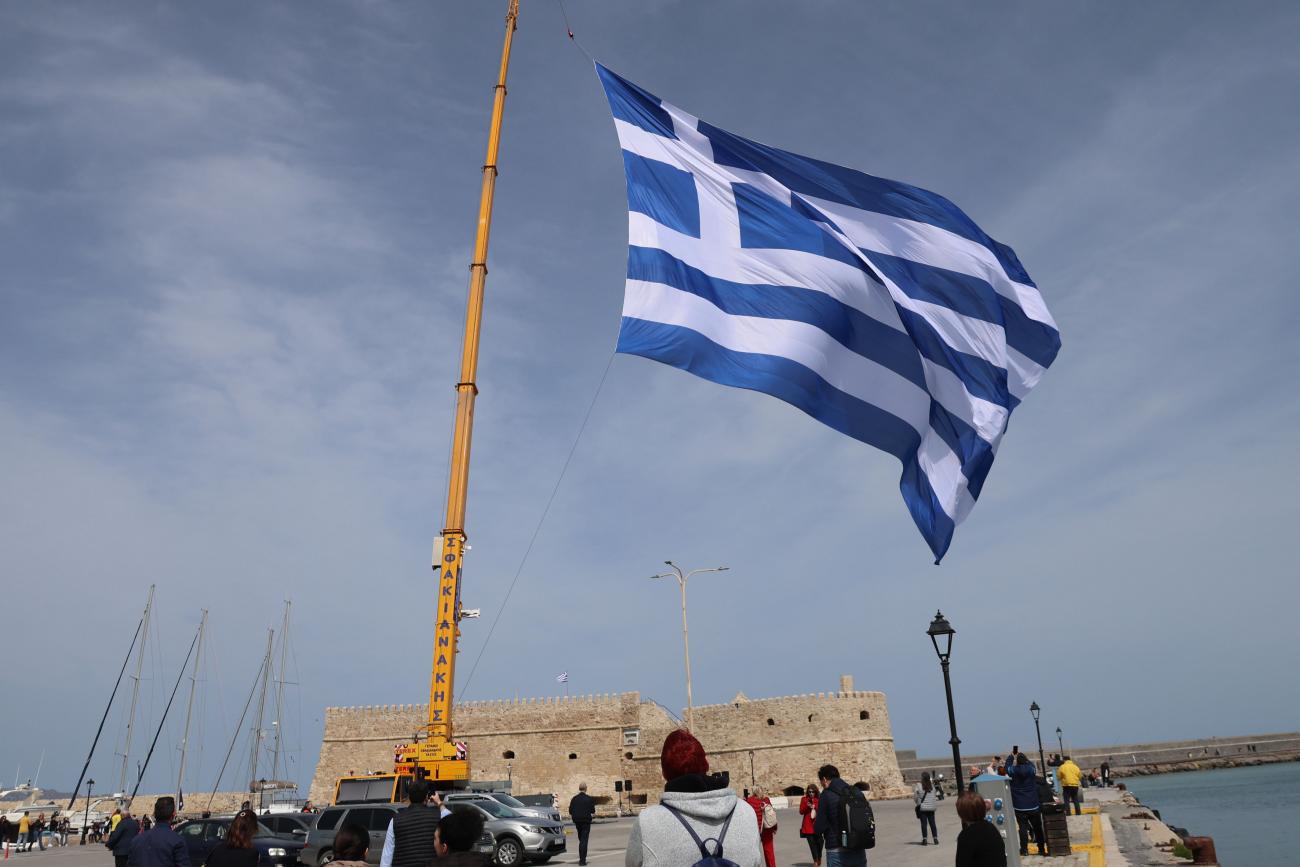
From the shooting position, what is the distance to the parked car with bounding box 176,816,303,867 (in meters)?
15.8

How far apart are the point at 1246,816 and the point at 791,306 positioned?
1836 inches

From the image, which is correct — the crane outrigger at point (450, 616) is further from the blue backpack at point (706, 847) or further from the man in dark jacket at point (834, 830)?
the blue backpack at point (706, 847)

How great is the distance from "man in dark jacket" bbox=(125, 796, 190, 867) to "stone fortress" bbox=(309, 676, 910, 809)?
161 ft

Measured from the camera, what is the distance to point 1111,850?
53.2ft

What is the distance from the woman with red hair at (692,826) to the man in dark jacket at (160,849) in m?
5.71

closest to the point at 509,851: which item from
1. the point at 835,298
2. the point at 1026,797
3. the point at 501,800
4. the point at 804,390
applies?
the point at 501,800

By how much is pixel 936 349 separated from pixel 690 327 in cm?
245

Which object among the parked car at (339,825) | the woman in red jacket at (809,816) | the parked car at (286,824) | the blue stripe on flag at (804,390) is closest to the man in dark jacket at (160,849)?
the blue stripe on flag at (804,390)

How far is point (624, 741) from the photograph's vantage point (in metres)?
58.5

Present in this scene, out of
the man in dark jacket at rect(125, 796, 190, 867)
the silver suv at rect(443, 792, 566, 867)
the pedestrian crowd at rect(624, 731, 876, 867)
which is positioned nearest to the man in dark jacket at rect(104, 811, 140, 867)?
the silver suv at rect(443, 792, 566, 867)

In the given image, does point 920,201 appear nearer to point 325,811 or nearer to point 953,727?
point 953,727

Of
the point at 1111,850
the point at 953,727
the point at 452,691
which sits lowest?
the point at 1111,850

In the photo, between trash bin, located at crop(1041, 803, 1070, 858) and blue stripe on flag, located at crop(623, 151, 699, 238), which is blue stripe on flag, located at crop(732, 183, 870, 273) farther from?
trash bin, located at crop(1041, 803, 1070, 858)

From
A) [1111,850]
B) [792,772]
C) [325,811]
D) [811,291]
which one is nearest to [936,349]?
[811,291]
